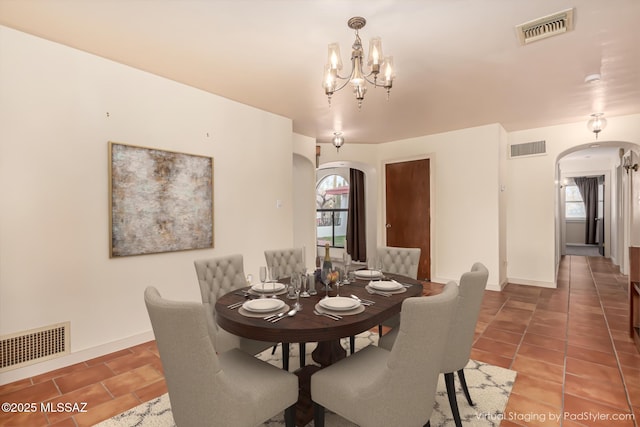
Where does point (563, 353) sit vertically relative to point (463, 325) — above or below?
below

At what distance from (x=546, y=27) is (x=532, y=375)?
8.68 feet

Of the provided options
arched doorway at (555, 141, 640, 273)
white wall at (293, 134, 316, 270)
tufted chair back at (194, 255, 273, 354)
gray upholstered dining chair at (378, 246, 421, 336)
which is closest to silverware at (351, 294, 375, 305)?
tufted chair back at (194, 255, 273, 354)

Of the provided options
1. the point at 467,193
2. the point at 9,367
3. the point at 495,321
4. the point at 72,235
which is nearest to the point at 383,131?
the point at 467,193

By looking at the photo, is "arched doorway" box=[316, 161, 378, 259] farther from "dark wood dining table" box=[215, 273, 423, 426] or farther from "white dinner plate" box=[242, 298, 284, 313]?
"white dinner plate" box=[242, 298, 284, 313]

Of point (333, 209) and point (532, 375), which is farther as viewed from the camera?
point (333, 209)

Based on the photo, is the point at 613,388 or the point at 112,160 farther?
the point at 112,160

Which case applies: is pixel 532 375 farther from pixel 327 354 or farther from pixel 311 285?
pixel 311 285

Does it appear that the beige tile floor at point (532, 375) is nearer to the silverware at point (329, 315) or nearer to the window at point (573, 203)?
the silverware at point (329, 315)

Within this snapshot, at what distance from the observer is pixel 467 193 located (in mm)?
5223

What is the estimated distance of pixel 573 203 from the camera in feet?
35.0

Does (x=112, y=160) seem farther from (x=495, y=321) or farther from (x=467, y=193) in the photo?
(x=467, y=193)

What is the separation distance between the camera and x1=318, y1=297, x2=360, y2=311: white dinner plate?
166 centimetres

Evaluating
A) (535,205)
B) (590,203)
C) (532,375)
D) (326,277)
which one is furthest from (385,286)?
(590,203)

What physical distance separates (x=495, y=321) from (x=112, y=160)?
435 cm
